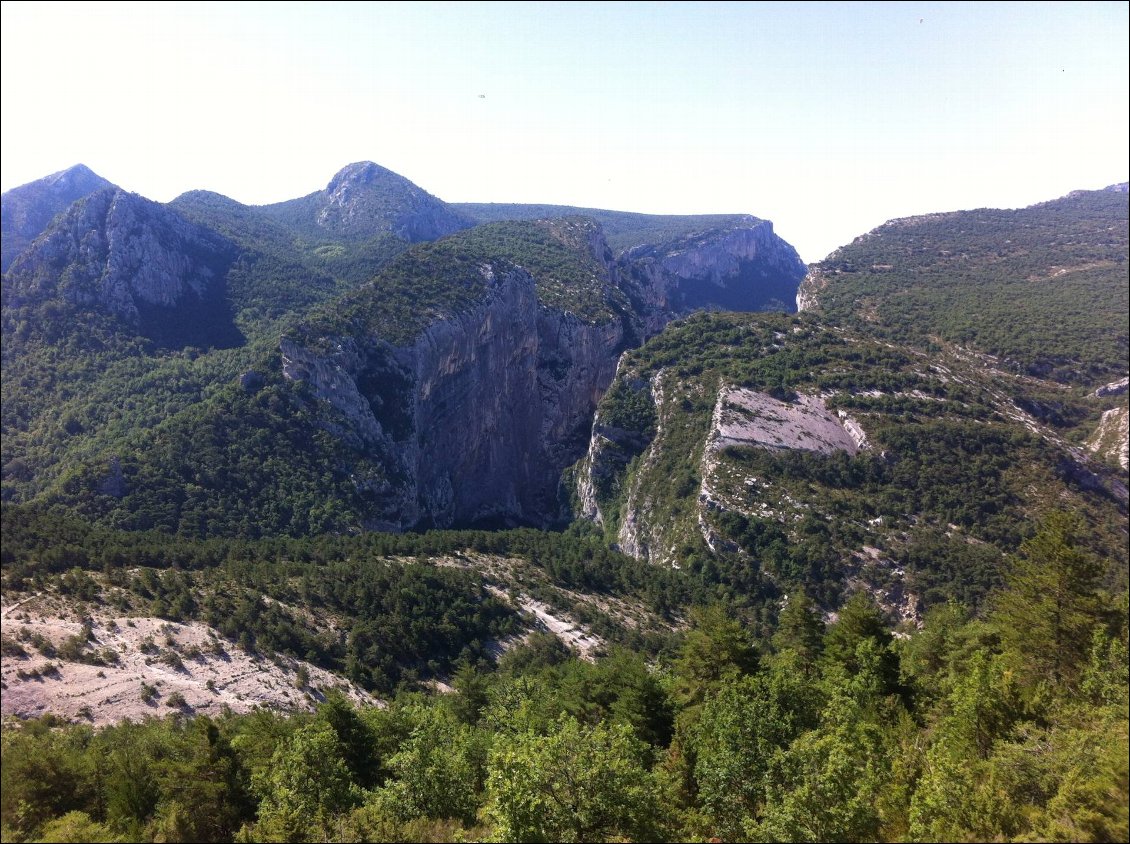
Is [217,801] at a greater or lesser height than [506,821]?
lesser

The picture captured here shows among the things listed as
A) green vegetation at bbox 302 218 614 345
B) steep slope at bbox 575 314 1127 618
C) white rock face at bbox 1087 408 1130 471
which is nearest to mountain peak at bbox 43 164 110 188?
green vegetation at bbox 302 218 614 345

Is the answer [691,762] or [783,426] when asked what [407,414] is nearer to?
[783,426]

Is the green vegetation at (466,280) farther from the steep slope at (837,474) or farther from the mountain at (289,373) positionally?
the steep slope at (837,474)

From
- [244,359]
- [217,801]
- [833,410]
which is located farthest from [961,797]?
[244,359]

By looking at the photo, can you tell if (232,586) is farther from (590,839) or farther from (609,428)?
(609,428)

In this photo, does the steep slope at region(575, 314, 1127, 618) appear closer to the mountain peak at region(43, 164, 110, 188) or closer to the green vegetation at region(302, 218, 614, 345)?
the green vegetation at region(302, 218, 614, 345)

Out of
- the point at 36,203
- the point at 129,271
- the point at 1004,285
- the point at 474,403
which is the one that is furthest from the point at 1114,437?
the point at 36,203
